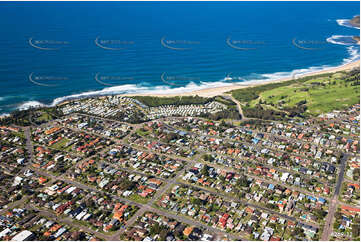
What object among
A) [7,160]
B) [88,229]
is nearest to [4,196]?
[7,160]
